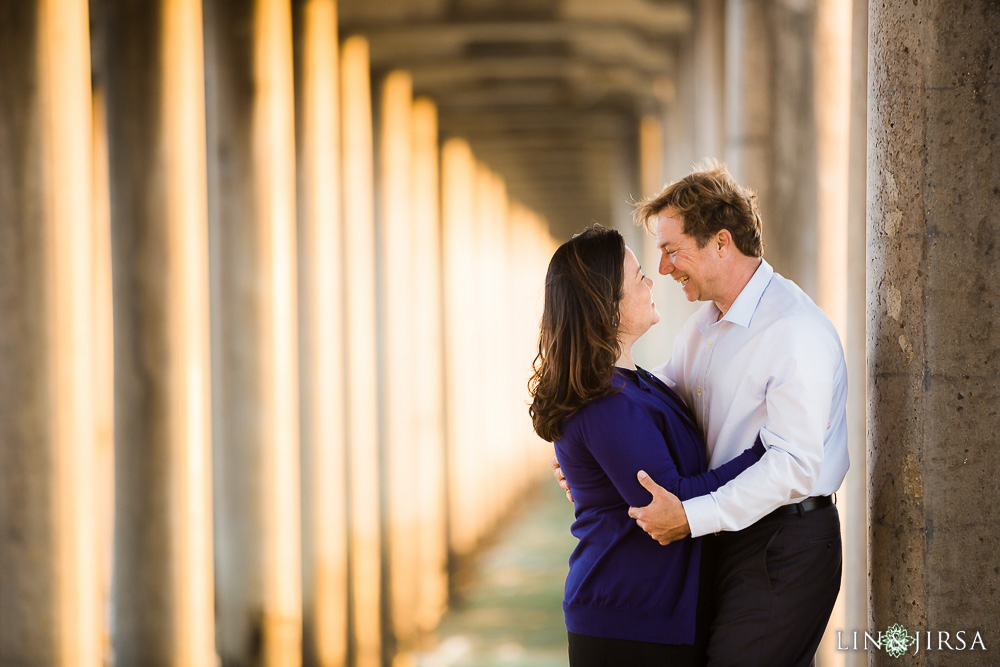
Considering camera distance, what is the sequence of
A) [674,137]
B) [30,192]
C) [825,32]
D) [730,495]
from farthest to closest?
1. [674,137]
2. [825,32]
3. [30,192]
4. [730,495]

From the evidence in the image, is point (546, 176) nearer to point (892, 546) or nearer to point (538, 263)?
point (538, 263)

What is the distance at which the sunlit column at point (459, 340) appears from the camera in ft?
79.6

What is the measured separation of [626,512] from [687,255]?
1054 mm

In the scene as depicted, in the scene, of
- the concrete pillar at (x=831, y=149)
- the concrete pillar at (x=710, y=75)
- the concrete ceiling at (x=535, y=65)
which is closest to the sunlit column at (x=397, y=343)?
the concrete ceiling at (x=535, y=65)

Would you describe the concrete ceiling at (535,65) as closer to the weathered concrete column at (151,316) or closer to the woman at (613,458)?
the weathered concrete column at (151,316)

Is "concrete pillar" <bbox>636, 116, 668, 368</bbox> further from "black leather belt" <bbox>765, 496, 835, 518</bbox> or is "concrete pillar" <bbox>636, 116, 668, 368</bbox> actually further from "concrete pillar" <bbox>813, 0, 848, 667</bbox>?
"black leather belt" <bbox>765, 496, 835, 518</bbox>

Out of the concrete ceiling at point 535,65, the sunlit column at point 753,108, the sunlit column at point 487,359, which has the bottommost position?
the sunlit column at point 487,359

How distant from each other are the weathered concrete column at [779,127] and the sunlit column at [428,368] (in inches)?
405

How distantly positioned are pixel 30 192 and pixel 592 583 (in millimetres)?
5979

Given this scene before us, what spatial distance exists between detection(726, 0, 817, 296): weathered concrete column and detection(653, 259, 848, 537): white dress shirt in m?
7.00

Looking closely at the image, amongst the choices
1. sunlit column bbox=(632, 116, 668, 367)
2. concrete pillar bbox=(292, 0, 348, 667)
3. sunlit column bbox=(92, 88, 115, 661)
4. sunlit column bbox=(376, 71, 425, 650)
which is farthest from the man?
sunlit column bbox=(632, 116, 668, 367)

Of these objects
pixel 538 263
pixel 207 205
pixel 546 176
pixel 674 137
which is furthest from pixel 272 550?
pixel 538 263

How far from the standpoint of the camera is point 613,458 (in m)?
3.89

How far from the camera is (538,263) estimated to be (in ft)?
165
